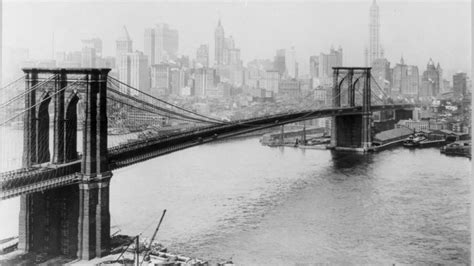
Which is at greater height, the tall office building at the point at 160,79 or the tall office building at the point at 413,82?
the tall office building at the point at 413,82

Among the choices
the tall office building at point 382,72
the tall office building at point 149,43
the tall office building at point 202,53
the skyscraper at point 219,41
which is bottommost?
the tall office building at point 149,43

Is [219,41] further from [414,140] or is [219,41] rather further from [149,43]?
[414,140]

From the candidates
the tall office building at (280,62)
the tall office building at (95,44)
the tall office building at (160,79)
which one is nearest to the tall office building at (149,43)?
the tall office building at (95,44)

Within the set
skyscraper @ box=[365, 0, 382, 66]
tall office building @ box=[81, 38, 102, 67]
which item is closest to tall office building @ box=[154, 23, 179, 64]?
tall office building @ box=[81, 38, 102, 67]

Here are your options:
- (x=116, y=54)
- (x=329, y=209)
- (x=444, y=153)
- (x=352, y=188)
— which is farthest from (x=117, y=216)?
(x=444, y=153)

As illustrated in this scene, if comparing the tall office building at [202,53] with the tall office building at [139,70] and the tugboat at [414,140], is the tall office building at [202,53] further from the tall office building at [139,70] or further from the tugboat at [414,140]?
the tugboat at [414,140]

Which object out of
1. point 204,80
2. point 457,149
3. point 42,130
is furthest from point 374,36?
point 42,130

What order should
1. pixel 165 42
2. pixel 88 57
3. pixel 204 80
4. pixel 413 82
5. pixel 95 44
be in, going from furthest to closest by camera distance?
pixel 413 82 → pixel 204 80 → pixel 165 42 → pixel 88 57 → pixel 95 44

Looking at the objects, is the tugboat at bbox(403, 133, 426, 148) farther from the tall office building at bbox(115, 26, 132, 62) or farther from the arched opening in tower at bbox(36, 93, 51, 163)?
the arched opening in tower at bbox(36, 93, 51, 163)
